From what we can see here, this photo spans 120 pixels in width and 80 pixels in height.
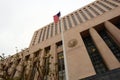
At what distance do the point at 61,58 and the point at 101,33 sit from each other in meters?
7.77

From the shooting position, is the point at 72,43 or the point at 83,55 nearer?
the point at 83,55

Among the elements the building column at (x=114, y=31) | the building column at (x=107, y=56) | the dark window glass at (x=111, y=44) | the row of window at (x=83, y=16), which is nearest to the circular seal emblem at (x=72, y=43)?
the building column at (x=107, y=56)

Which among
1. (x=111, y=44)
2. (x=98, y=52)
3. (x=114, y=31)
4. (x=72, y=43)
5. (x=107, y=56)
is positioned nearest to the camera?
(x=107, y=56)

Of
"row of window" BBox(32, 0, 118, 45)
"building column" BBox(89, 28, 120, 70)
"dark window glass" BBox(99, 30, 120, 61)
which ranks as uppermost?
"row of window" BBox(32, 0, 118, 45)

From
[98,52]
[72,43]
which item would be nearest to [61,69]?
[72,43]

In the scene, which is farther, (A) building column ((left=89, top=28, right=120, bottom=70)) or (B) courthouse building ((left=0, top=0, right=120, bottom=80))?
(A) building column ((left=89, top=28, right=120, bottom=70))

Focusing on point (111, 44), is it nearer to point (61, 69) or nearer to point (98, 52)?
point (98, 52)

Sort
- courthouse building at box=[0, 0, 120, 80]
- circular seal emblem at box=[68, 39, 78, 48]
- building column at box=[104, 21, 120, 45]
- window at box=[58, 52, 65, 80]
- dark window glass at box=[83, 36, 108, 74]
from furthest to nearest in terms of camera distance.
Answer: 1. circular seal emblem at box=[68, 39, 78, 48]
2. window at box=[58, 52, 65, 80]
3. building column at box=[104, 21, 120, 45]
4. dark window glass at box=[83, 36, 108, 74]
5. courthouse building at box=[0, 0, 120, 80]

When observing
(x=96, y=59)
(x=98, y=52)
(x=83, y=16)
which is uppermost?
(x=83, y=16)

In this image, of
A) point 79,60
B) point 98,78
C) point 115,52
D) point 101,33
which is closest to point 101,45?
point 115,52

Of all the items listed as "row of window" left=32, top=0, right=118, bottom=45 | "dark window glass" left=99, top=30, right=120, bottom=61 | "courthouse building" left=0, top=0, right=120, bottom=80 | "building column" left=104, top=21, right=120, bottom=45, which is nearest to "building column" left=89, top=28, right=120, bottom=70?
"courthouse building" left=0, top=0, right=120, bottom=80

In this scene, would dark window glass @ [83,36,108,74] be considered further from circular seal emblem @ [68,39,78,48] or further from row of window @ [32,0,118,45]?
row of window @ [32,0,118,45]

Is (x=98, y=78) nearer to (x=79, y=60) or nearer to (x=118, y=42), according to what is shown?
(x=79, y=60)

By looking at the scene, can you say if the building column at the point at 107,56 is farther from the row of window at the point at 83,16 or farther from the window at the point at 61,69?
the row of window at the point at 83,16
